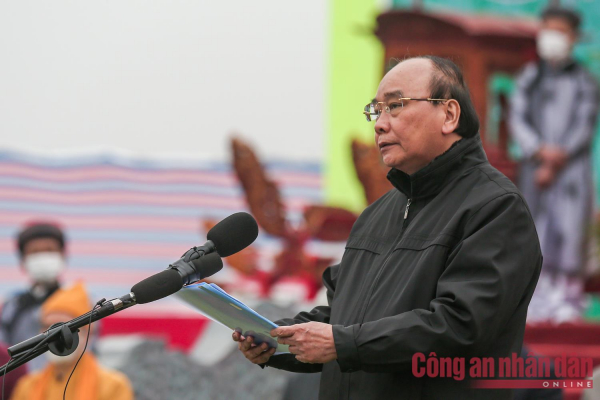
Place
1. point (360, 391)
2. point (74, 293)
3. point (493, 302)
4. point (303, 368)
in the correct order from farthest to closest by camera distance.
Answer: point (74, 293) → point (303, 368) → point (360, 391) → point (493, 302)

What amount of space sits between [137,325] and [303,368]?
4715 mm

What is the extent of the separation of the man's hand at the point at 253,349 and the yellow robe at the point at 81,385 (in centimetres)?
251

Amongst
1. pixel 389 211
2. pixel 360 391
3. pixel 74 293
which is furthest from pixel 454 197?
pixel 74 293

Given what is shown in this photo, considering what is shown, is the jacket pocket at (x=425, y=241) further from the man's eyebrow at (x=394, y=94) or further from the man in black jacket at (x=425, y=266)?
the man's eyebrow at (x=394, y=94)

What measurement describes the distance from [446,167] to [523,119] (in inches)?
193

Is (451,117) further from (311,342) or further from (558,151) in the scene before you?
(558,151)

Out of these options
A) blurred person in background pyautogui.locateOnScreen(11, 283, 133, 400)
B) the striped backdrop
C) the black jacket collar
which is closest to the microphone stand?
the black jacket collar

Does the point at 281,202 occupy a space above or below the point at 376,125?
below

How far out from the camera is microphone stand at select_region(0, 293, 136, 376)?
Result: 1.71 metres

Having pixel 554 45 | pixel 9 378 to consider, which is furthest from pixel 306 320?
pixel 554 45

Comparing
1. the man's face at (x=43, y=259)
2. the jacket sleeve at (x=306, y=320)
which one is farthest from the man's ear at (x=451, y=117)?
the man's face at (x=43, y=259)

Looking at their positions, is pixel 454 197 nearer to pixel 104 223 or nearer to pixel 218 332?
pixel 218 332

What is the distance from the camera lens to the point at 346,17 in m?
7.49

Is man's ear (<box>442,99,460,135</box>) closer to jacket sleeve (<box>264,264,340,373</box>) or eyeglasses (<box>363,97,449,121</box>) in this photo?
eyeglasses (<box>363,97,449,121</box>)
